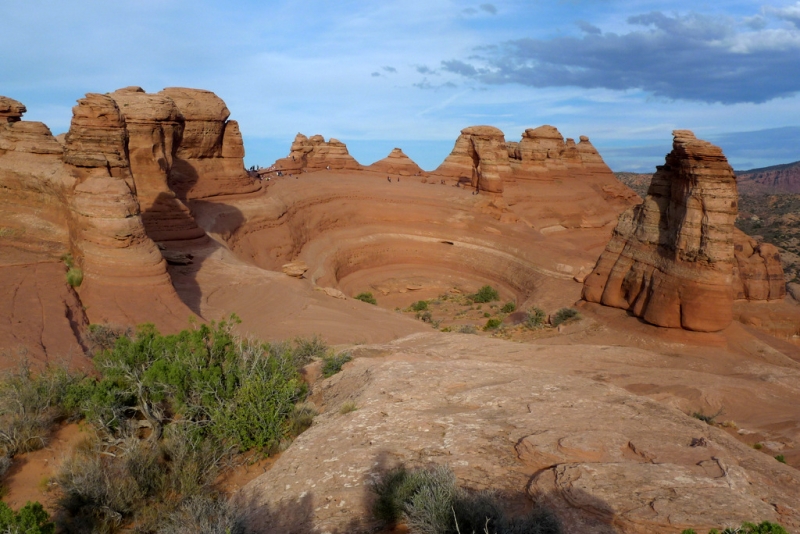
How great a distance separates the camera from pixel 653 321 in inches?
694

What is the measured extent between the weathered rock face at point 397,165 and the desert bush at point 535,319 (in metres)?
30.7

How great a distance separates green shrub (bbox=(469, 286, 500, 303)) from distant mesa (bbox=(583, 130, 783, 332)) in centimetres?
880

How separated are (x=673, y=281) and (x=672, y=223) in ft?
6.73

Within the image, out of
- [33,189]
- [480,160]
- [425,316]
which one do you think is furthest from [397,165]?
[33,189]

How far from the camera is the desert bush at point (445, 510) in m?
4.30

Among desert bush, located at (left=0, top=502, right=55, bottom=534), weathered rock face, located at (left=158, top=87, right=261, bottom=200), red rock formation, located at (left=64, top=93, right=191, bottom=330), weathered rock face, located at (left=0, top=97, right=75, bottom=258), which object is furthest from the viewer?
weathered rock face, located at (left=158, top=87, right=261, bottom=200)

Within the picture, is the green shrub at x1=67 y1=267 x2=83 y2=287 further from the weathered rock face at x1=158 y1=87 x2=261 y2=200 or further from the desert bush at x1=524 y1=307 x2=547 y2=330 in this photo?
the desert bush at x1=524 y1=307 x2=547 y2=330

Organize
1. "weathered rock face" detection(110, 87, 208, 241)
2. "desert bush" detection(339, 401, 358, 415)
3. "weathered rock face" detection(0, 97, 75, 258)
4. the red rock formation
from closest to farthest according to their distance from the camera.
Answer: "desert bush" detection(339, 401, 358, 415), the red rock formation, "weathered rock face" detection(0, 97, 75, 258), "weathered rock face" detection(110, 87, 208, 241)

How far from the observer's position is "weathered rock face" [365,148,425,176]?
51.8 meters

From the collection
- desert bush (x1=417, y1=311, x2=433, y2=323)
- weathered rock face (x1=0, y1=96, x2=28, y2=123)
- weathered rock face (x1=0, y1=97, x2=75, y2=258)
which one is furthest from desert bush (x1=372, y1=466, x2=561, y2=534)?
desert bush (x1=417, y1=311, x2=433, y2=323)

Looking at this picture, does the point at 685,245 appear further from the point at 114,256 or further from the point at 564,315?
the point at 114,256

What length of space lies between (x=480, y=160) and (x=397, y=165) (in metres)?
14.4

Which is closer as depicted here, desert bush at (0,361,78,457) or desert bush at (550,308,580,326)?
desert bush at (0,361,78,457)

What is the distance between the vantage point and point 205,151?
28.4m
